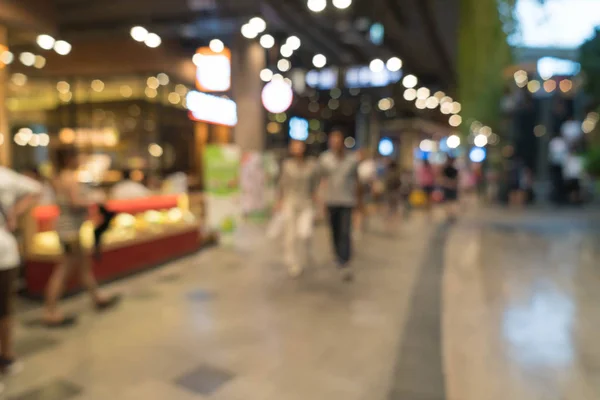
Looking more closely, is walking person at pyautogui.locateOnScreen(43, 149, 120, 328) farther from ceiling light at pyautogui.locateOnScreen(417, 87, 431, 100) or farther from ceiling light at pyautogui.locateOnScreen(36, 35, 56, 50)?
ceiling light at pyautogui.locateOnScreen(417, 87, 431, 100)

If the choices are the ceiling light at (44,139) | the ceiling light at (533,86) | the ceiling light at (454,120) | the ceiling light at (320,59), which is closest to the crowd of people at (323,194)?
the ceiling light at (320,59)

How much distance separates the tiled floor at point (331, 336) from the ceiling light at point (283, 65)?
11689 millimetres

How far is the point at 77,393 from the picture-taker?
3.22m

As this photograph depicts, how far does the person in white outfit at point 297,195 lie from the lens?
20.9 ft

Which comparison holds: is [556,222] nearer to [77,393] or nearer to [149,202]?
[149,202]

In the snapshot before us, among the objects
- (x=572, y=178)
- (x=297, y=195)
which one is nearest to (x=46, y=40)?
(x=297, y=195)

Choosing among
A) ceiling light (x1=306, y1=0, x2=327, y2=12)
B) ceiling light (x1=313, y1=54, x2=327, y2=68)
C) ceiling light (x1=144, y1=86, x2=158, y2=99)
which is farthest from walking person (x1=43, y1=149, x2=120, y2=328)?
ceiling light (x1=144, y1=86, x2=158, y2=99)

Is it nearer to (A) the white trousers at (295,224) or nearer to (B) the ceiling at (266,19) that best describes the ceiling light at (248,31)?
(B) the ceiling at (266,19)

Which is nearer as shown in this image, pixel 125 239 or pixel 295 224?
pixel 125 239

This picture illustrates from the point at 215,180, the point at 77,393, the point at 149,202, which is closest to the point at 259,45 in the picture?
the point at 215,180

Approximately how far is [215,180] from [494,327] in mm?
5873

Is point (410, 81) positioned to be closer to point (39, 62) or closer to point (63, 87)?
point (63, 87)

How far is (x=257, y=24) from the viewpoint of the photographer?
29.8 feet

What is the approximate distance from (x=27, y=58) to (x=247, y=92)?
5.92 m
